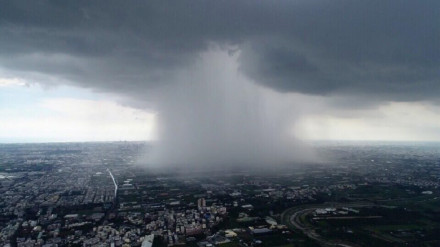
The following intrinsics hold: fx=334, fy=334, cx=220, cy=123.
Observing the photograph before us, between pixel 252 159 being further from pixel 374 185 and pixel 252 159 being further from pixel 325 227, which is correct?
pixel 325 227

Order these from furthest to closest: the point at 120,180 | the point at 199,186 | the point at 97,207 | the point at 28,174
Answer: the point at 28,174 < the point at 120,180 < the point at 199,186 < the point at 97,207

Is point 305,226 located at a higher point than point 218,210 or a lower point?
lower

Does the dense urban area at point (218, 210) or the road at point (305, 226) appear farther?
the dense urban area at point (218, 210)

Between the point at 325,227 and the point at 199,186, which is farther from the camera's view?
the point at 199,186

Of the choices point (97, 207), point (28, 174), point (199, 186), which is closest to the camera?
point (97, 207)

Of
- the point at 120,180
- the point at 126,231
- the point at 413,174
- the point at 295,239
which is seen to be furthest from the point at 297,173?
the point at 126,231

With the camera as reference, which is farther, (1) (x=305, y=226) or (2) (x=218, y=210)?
(2) (x=218, y=210)

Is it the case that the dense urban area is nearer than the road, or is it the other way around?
the road
